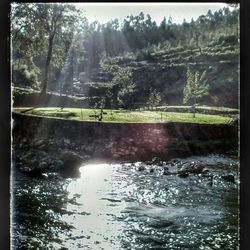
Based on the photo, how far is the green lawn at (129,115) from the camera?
162 cm

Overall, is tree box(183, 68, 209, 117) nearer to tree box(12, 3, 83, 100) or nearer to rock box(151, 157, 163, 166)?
rock box(151, 157, 163, 166)

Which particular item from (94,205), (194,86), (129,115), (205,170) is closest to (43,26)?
(129,115)

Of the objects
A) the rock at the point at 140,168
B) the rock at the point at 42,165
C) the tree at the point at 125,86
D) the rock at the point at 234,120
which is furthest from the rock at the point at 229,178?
the rock at the point at 42,165

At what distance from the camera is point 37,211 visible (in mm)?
1617

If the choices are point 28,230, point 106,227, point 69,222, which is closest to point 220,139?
point 106,227

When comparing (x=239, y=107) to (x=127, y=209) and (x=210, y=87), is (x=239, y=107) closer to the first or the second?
(x=210, y=87)

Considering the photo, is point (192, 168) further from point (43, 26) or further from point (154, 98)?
point (43, 26)

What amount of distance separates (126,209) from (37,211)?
1.18ft

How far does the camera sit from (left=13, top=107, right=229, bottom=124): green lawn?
1623 mm

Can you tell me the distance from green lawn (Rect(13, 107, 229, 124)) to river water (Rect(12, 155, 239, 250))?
161mm

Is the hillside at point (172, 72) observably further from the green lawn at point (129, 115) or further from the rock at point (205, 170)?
the rock at point (205, 170)

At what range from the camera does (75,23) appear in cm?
158

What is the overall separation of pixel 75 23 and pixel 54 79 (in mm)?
240

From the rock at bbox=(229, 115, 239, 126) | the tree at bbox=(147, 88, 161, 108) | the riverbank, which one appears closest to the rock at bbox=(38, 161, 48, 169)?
the riverbank
